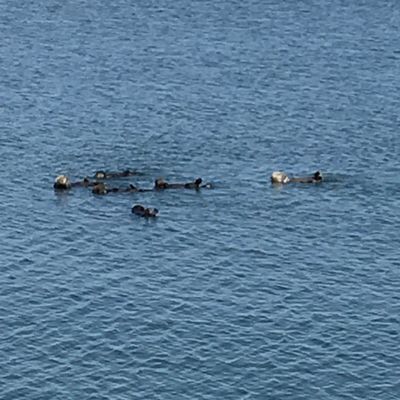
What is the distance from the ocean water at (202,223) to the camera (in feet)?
349

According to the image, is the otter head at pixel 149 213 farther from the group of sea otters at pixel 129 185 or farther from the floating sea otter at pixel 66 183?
the floating sea otter at pixel 66 183

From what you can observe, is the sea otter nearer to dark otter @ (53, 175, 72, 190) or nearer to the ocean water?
the ocean water

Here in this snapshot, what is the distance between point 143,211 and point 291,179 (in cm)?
1791

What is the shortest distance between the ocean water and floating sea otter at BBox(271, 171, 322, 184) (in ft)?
3.10

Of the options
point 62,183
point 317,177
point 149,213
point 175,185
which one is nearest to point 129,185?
point 175,185

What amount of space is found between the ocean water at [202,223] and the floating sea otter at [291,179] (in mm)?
944

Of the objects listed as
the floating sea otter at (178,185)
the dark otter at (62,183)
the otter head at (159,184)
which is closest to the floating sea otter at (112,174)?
the dark otter at (62,183)

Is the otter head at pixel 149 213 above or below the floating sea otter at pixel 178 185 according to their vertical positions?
below

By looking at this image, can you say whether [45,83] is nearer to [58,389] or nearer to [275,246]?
[275,246]

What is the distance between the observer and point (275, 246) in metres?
127

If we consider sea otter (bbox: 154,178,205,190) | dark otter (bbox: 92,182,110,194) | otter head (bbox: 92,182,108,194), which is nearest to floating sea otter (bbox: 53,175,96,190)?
dark otter (bbox: 92,182,110,194)

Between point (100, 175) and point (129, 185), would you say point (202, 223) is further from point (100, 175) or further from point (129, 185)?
point (100, 175)

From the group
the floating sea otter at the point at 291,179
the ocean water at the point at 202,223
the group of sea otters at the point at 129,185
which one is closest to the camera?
the ocean water at the point at 202,223

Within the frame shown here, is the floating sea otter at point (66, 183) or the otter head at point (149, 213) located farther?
the floating sea otter at point (66, 183)
